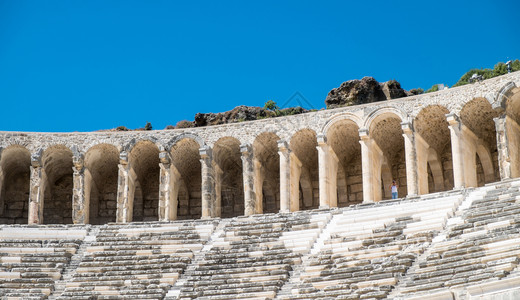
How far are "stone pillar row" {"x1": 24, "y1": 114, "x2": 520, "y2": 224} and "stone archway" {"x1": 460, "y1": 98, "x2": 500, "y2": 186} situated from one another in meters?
0.30

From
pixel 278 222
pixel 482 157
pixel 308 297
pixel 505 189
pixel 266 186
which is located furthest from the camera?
pixel 266 186

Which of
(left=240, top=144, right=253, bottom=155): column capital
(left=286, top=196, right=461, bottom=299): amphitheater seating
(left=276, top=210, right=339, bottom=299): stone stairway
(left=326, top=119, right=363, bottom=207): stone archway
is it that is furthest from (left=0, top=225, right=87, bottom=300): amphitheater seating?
(left=326, top=119, right=363, bottom=207): stone archway

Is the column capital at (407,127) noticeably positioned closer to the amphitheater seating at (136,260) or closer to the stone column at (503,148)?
the stone column at (503,148)

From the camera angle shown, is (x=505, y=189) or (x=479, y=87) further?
(x=479, y=87)

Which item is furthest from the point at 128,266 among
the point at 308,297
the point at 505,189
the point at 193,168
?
the point at 505,189

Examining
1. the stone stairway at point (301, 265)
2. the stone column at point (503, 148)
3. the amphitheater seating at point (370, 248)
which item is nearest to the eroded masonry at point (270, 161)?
the stone column at point (503, 148)

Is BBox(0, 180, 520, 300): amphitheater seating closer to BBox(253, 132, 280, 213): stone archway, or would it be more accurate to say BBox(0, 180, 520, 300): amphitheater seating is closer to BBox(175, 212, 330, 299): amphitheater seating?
BBox(175, 212, 330, 299): amphitheater seating

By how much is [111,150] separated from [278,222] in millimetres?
9606

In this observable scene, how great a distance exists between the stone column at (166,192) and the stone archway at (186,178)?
0.49 ft

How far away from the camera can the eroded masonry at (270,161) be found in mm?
37062

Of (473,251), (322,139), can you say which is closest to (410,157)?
(322,139)

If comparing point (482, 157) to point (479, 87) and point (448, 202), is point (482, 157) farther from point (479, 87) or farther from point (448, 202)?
point (448, 202)

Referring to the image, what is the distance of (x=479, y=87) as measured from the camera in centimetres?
3662

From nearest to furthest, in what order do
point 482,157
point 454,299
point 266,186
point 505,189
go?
point 454,299
point 505,189
point 482,157
point 266,186
